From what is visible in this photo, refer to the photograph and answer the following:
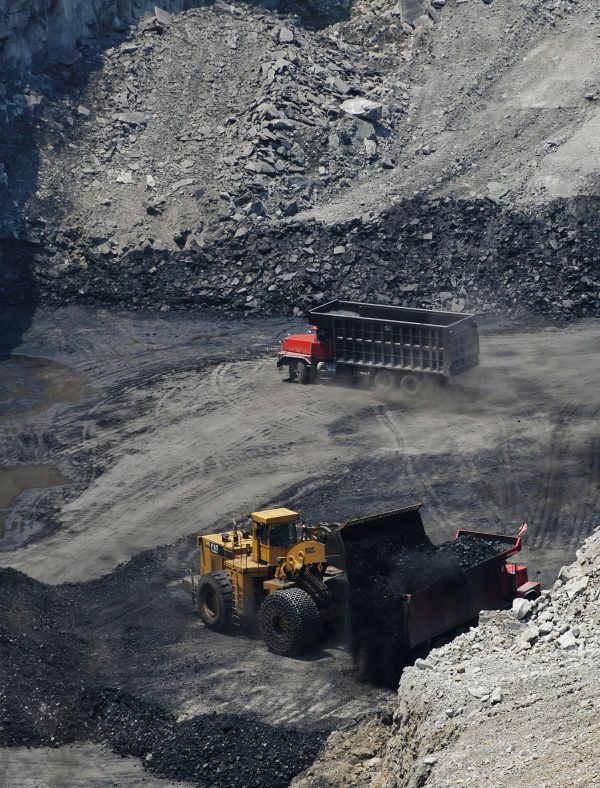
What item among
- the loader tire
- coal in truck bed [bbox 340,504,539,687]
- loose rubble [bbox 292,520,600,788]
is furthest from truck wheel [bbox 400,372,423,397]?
loose rubble [bbox 292,520,600,788]

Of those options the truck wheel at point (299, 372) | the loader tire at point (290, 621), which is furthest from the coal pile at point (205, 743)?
the truck wheel at point (299, 372)

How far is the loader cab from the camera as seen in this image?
18.0 meters

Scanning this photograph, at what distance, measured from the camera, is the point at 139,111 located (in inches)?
1731

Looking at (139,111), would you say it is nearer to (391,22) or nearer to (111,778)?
(391,22)

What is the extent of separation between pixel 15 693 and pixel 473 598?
6457mm

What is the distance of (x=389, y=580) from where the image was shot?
1670 centimetres

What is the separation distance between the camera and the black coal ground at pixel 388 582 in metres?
16.5

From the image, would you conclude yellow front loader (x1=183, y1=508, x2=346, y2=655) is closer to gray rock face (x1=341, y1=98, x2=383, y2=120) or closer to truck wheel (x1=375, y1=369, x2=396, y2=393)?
truck wheel (x1=375, y1=369, x2=396, y2=393)

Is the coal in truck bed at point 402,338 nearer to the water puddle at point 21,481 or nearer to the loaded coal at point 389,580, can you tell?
the water puddle at point 21,481

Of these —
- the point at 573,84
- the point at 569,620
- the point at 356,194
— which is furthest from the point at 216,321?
the point at 569,620

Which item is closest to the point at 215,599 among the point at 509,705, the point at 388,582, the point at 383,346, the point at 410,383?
the point at 388,582

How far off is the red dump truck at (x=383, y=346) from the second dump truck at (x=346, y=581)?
11710 millimetres

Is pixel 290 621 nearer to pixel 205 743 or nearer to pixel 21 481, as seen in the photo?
pixel 205 743

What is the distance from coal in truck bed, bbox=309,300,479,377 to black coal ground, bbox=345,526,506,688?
12565 millimetres
